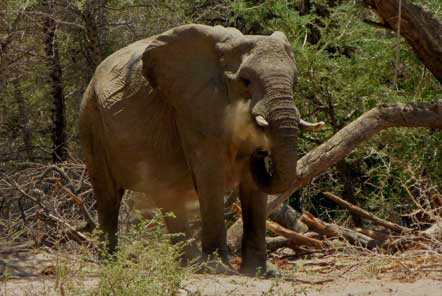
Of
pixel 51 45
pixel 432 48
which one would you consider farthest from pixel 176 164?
pixel 51 45

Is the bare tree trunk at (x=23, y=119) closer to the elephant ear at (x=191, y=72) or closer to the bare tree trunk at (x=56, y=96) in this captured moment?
the bare tree trunk at (x=56, y=96)

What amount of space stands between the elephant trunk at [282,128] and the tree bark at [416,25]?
2.63 metres

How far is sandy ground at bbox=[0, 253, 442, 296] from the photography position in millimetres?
6559

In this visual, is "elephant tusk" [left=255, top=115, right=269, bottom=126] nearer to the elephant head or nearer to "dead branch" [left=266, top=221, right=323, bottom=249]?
the elephant head

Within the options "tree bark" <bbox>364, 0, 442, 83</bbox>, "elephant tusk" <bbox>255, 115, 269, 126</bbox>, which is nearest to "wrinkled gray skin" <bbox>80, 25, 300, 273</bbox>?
"elephant tusk" <bbox>255, 115, 269, 126</bbox>

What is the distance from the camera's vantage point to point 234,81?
7633mm

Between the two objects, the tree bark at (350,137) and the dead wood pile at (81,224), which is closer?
the dead wood pile at (81,224)

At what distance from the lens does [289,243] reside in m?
9.79

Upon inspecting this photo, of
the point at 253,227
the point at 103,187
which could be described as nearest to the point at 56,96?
the point at 103,187

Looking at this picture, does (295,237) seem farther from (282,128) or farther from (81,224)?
(282,128)

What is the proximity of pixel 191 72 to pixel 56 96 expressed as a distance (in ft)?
20.1

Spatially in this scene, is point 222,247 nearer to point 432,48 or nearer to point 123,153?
point 123,153

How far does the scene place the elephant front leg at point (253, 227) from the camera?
8.09 metres

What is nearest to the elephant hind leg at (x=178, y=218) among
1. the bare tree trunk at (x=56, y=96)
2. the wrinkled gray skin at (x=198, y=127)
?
the wrinkled gray skin at (x=198, y=127)
